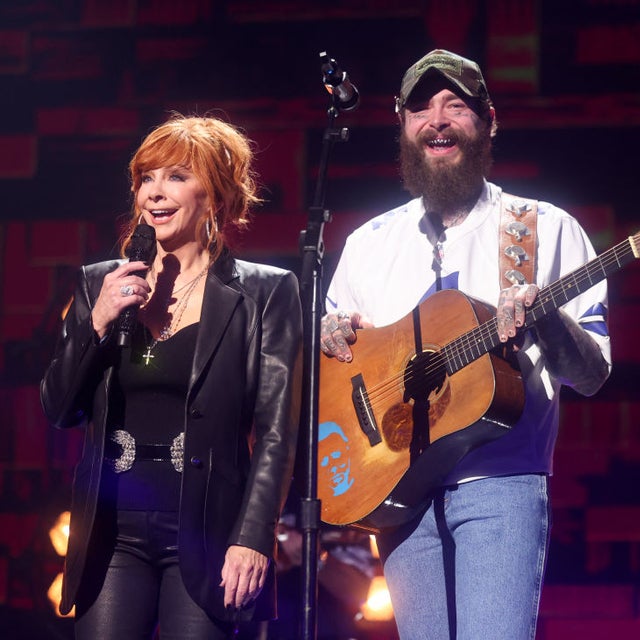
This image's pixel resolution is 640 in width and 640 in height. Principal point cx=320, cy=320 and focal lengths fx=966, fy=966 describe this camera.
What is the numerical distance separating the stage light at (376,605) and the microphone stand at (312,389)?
225 centimetres

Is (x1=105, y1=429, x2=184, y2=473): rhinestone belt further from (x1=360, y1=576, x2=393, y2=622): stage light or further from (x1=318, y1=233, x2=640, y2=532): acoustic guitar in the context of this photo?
(x1=360, y1=576, x2=393, y2=622): stage light

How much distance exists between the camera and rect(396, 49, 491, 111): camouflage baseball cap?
10.3ft

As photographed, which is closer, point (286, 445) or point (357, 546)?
point (286, 445)

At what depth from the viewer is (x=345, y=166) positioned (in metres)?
4.80

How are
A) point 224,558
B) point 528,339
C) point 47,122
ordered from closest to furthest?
point 224,558, point 528,339, point 47,122

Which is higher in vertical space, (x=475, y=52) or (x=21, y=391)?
(x=475, y=52)

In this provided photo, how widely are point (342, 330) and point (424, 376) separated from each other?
0.36 meters

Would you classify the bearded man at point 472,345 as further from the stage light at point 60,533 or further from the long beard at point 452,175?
the stage light at point 60,533

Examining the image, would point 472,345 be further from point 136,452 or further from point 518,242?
point 136,452

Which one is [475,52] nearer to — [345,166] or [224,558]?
[345,166]

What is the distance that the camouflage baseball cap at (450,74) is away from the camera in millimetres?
3148

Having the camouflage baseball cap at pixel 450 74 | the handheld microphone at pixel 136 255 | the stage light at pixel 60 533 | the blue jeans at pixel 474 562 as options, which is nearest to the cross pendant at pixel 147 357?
the handheld microphone at pixel 136 255

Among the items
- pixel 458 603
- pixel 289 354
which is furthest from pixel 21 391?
pixel 458 603

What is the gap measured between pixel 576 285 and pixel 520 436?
445mm
